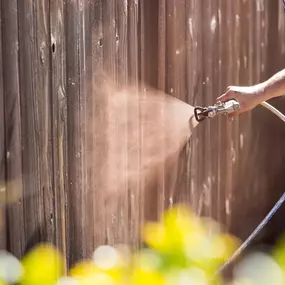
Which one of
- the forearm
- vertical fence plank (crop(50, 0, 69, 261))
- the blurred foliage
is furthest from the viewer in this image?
the forearm

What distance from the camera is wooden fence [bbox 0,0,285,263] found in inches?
84.0

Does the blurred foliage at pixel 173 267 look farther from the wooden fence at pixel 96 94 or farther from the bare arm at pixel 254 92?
the bare arm at pixel 254 92

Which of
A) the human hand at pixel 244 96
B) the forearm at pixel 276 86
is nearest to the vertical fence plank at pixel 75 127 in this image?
the human hand at pixel 244 96

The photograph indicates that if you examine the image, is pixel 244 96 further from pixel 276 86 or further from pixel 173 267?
pixel 173 267

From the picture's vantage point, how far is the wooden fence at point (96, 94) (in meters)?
2.13

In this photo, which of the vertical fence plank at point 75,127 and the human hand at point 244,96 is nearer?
the vertical fence plank at point 75,127

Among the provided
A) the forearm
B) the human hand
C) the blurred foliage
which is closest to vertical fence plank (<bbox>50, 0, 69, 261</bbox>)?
the human hand

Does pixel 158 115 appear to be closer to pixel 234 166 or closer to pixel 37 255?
pixel 234 166

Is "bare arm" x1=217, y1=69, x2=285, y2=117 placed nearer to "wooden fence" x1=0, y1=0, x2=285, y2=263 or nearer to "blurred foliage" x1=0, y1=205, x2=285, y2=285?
"wooden fence" x1=0, y1=0, x2=285, y2=263

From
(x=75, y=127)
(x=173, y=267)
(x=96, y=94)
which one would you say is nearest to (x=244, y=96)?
(x=96, y=94)

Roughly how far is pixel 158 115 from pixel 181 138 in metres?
0.30

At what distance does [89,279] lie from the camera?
2.89 ft

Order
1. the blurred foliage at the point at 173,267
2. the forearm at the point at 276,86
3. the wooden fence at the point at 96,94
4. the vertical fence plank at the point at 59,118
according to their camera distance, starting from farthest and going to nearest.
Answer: the forearm at the point at 276,86
the vertical fence plank at the point at 59,118
the wooden fence at the point at 96,94
the blurred foliage at the point at 173,267

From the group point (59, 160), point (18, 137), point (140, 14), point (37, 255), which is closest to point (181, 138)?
point (140, 14)
